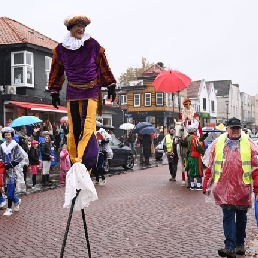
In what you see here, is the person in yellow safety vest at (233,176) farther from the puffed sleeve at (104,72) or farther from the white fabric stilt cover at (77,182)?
the white fabric stilt cover at (77,182)

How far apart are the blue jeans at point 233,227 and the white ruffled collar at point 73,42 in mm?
2878

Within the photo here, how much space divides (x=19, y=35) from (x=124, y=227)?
21.5 metres

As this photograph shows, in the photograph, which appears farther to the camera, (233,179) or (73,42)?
(233,179)

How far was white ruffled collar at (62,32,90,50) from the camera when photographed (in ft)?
18.0

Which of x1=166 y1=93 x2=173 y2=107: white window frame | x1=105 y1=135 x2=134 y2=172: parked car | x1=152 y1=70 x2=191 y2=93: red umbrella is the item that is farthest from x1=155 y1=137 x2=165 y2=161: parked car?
x1=166 y1=93 x2=173 y2=107: white window frame

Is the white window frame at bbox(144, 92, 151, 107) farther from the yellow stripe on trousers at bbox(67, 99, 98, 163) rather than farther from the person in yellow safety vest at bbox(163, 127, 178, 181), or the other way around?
the yellow stripe on trousers at bbox(67, 99, 98, 163)

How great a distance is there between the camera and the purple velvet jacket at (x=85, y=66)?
18.1 ft

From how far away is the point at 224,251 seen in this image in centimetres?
589

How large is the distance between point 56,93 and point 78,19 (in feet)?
3.19

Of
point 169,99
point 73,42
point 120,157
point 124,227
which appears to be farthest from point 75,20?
point 169,99

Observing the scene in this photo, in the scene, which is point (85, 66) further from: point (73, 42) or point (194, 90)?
point (194, 90)

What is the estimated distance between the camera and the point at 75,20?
5531 mm

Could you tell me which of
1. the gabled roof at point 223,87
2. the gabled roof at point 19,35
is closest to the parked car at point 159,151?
the gabled roof at point 19,35

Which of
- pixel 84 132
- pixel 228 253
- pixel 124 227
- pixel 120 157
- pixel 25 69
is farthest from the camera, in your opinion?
pixel 25 69
